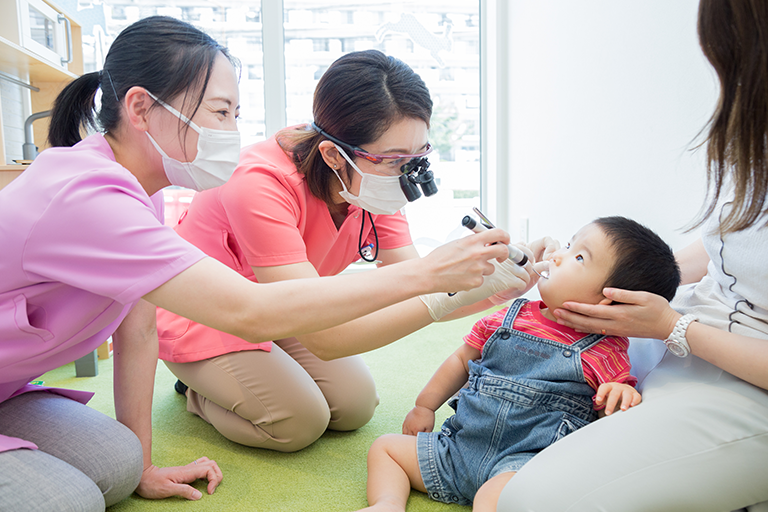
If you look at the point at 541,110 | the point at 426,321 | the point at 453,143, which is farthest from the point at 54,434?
the point at 453,143

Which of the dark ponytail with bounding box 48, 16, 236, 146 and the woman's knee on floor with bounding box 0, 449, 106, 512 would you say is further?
the dark ponytail with bounding box 48, 16, 236, 146

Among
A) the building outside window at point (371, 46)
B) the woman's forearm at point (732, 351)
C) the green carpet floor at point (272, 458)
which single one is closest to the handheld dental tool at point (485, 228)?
the woman's forearm at point (732, 351)

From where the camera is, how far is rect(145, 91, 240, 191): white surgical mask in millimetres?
1155

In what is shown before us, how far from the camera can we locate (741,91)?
812mm

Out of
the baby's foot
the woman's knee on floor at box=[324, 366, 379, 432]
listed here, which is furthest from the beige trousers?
the baby's foot

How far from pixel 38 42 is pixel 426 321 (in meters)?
2.29

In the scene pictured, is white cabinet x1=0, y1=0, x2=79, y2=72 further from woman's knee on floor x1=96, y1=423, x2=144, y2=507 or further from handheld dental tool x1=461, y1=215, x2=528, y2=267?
handheld dental tool x1=461, y1=215, x2=528, y2=267

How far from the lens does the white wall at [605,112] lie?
1647mm

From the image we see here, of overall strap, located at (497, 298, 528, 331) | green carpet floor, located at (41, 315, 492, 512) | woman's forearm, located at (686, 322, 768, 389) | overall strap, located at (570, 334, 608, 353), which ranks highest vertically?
woman's forearm, located at (686, 322, 768, 389)

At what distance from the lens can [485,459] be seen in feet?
3.75

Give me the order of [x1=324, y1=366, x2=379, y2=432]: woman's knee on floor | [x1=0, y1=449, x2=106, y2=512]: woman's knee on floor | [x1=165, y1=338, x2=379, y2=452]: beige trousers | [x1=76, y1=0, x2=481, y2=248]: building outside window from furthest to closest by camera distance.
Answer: [x1=76, y1=0, x2=481, y2=248]: building outside window, [x1=324, y1=366, x2=379, y2=432]: woman's knee on floor, [x1=165, y1=338, x2=379, y2=452]: beige trousers, [x1=0, y1=449, x2=106, y2=512]: woman's knee on floor

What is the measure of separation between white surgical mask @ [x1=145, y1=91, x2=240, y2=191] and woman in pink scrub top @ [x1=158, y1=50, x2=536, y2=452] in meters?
0.06

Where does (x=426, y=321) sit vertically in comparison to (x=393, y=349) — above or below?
above

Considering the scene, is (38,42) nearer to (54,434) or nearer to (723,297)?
(54,434)
